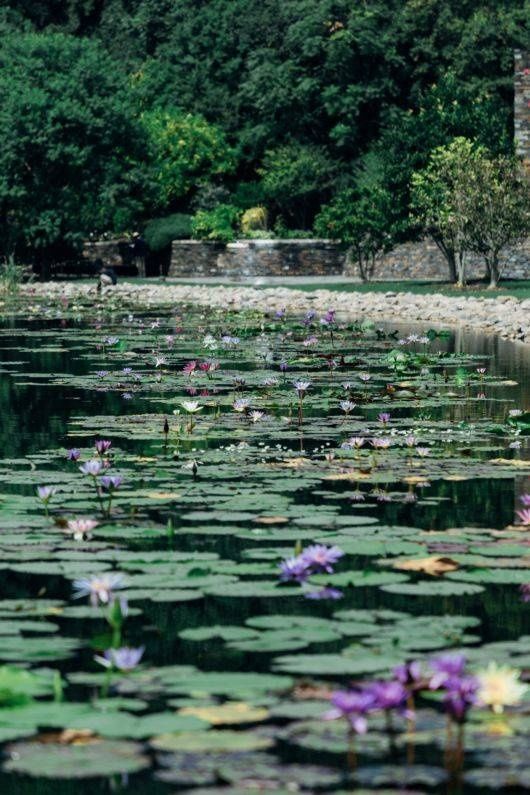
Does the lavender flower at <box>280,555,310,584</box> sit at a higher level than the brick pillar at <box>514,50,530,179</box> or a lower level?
lower

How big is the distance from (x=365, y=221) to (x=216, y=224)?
9.31 m

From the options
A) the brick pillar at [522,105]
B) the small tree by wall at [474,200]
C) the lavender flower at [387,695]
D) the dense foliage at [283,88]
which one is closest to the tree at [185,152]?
the dense foliage at [283,88]

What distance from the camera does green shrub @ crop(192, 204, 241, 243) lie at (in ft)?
143

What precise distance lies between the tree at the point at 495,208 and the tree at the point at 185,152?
16366mm

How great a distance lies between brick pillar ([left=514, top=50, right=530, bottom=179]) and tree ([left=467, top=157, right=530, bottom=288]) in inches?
93.3

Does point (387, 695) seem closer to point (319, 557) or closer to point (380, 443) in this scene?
point (319, 557)

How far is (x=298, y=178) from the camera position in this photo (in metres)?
44.7

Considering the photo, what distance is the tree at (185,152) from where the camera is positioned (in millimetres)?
47406

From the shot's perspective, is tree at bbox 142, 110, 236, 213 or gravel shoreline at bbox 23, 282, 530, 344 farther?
tree at bbox 142, 110, 236, 213

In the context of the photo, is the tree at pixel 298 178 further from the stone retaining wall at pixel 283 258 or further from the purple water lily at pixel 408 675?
the purple water lily at pixel 408 675

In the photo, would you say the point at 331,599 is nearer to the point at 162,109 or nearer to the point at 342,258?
the point at 342,258

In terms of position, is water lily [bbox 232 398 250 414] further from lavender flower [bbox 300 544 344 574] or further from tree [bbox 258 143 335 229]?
tree [bbox 258 143 335 229]

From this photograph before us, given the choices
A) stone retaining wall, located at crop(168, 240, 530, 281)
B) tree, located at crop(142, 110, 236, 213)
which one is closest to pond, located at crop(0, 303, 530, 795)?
stone retaining wall, located at crop(168, 240, 530, 281)

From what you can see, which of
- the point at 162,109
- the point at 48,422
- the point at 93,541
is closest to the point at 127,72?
the point at 162,109
